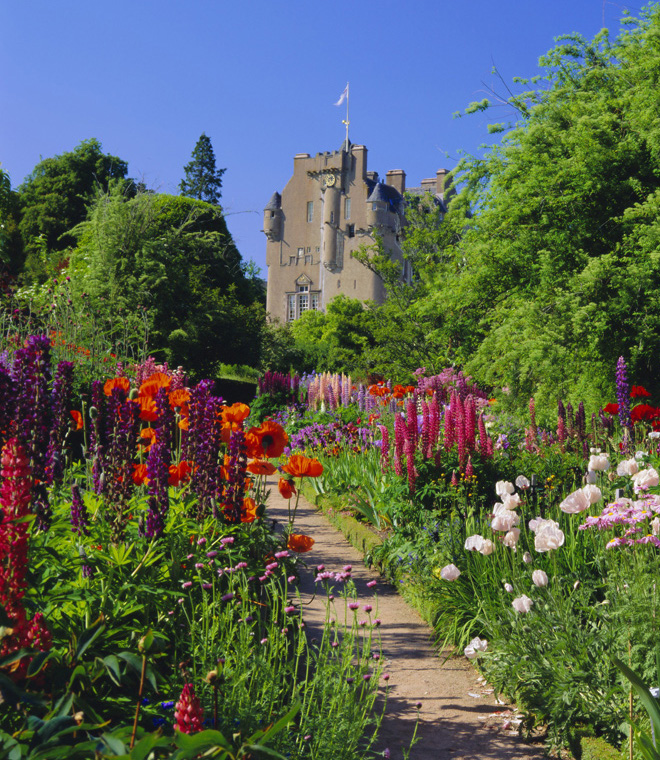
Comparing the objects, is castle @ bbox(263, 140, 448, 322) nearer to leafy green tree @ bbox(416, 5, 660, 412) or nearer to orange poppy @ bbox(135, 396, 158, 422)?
leafy green tree @ bbox(416, 5, 660, 412)

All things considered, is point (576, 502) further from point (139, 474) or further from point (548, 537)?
point (139, 474)

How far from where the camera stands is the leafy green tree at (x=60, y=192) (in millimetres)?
34000

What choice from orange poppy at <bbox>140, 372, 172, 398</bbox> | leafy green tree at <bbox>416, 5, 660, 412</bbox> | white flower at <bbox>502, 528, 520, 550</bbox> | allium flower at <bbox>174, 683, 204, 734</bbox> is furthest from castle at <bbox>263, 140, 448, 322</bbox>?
allium flower at <bbox>174, 683, 204, 734</bbox>

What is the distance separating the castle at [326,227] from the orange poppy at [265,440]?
128ft

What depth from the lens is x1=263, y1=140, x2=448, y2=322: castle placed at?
1711 inches

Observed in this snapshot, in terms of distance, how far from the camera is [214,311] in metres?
19.3

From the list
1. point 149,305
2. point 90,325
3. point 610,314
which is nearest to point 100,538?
point 610,314

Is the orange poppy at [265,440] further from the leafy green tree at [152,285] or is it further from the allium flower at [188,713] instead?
the leafy green tree at [152,285]

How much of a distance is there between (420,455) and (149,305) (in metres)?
11.7

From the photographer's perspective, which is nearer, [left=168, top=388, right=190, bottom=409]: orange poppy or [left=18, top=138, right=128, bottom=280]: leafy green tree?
[left=168, top=388, right=190, bottom=409]: orange poppy

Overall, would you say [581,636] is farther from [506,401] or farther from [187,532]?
[506,401]

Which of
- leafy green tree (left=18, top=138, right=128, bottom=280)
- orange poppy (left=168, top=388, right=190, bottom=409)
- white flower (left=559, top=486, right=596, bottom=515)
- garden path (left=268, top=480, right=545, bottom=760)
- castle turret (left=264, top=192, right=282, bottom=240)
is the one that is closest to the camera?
garden path (left=268, top=480, right=545, bottom=760)

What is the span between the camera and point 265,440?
13.0 ft

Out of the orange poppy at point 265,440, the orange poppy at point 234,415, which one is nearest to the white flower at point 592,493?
the orange poppy at point 265,440
